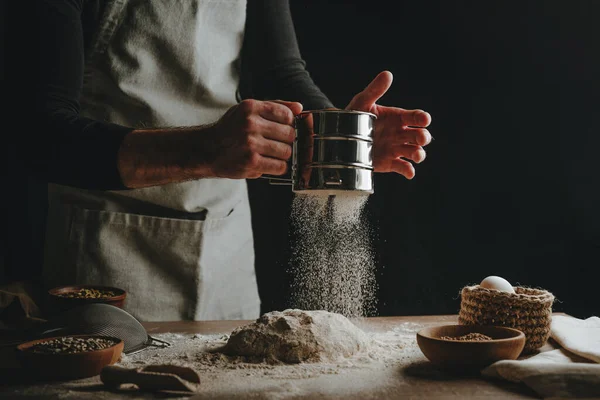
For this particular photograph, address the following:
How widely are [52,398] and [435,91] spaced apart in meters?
1.93

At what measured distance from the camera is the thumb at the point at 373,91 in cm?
163

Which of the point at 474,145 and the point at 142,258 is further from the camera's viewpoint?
the point at 474,145

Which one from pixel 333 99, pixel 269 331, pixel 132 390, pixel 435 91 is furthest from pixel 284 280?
pixel 132 390

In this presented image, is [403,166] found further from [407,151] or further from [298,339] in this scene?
[298,339]

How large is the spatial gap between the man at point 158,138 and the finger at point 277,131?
0.14 m

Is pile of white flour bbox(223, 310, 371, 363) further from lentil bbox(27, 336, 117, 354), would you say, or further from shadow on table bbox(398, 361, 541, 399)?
lentil bbox(27, 336, 117, 354)

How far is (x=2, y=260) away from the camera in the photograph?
2244mm

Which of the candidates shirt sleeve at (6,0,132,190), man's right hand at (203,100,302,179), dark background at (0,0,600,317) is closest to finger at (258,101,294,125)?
man's right hand at (203,100,302,179)

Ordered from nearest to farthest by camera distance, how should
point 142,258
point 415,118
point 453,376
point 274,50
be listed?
point 453,376, point 415,118, point 142,258, point 274,50

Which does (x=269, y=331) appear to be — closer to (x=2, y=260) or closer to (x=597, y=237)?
(x=2, y=260)

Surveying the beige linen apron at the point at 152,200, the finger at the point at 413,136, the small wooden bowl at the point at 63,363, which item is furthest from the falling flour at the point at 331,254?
the small wooden bowl at the point at 63,363

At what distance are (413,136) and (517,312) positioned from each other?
56 cm

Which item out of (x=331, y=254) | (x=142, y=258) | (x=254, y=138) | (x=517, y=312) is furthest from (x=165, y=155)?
(x=331, y=254)

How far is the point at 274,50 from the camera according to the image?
83.2 inches
